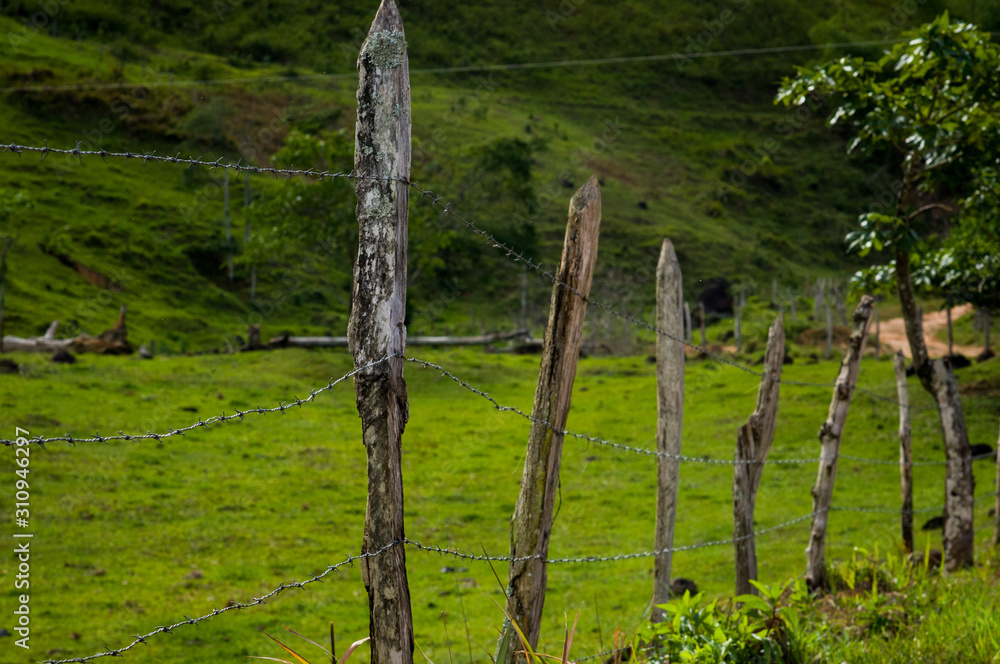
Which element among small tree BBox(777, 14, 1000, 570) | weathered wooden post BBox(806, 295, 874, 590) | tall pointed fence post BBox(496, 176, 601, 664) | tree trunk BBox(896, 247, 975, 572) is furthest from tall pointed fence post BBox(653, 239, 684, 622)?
tree trunk BBox(896, 247, 975, 572)

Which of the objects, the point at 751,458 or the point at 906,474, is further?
the point at 906,474

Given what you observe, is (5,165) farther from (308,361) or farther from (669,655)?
(669,655)

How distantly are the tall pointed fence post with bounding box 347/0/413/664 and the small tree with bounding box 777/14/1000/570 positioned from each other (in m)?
6.23

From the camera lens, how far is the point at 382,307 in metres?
3.84

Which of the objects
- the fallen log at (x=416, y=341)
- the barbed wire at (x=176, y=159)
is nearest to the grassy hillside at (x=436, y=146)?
the fallen log at (x=416, y=341)

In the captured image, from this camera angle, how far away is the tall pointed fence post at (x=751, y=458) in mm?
6781

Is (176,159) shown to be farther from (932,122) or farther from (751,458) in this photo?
(932,122)

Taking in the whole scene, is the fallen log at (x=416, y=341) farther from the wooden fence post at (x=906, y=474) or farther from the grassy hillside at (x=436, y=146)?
the wooden fence post at (x=906, y=474)

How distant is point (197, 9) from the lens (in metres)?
101

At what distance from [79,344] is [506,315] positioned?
26.4m

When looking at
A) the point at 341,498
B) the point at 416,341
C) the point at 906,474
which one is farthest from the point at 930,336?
the point at 906,474

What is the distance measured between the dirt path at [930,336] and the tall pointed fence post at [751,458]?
2724 centimetres

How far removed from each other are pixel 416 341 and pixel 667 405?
27.2 metres

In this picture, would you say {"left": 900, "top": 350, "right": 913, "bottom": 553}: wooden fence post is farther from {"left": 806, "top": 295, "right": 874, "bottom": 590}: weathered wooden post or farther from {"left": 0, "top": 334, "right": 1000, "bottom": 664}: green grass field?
{"left": 806, "top": 295, "right": 874, "bottom": 590}: weathered wooden post
